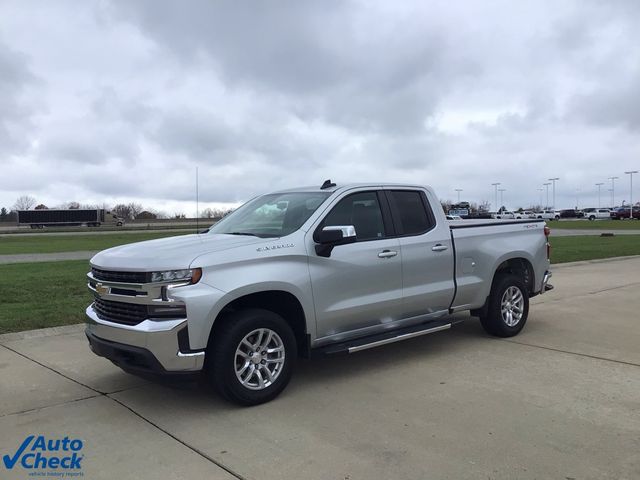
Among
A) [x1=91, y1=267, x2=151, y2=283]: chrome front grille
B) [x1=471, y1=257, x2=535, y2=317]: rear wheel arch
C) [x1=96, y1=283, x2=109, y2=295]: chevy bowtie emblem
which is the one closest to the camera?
[x1=91, y1=267, x2=151, y2=283]: chrome front grille

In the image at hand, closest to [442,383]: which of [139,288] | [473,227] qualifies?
[473,227]

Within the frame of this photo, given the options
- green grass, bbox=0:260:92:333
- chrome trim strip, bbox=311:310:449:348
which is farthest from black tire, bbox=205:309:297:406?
green grass, bbox=0:260:92:333

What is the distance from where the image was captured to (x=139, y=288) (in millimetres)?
4434

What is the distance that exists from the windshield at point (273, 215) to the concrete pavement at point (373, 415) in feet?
5.01

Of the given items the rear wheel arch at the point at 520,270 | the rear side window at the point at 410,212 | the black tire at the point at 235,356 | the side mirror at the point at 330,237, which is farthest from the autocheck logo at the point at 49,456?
the rear wheel arch at the point at 520,270

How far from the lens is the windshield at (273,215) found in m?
5.41

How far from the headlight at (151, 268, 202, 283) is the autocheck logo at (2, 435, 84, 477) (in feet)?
4.29

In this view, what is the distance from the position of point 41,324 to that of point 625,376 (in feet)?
23.5

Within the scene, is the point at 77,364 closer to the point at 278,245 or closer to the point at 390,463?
the point at 278,245

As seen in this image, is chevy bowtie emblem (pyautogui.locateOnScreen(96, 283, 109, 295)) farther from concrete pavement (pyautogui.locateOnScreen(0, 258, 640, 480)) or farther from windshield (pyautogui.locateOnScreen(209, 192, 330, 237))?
windshield (pyautogui.locateOnScreen(209, 192, 330, 237))

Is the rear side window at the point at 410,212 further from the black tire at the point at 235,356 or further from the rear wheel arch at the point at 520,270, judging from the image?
the black tire at the point at 235,356

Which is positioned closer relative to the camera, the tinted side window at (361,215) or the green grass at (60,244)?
the tinted side window at (361,215)

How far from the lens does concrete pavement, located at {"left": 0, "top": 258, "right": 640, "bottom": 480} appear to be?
143 inches

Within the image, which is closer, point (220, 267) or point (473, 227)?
point (220, 267)
